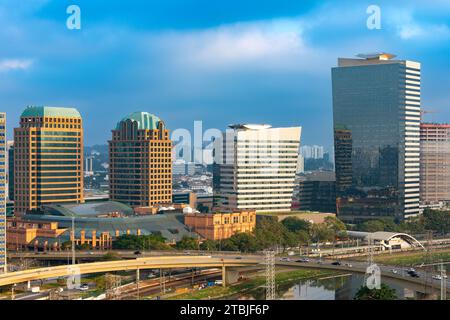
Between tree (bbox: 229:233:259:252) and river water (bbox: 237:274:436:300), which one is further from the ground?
tree (bbox: 229:233:259:252)

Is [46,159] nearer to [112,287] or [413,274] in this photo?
[112,287]

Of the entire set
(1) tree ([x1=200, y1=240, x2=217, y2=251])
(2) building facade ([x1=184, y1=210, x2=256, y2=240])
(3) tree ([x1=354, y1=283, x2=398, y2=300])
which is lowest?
(1) tree ([x1=200, y1=240, x2=217, y2=251])

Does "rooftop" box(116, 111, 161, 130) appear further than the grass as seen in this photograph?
Yes

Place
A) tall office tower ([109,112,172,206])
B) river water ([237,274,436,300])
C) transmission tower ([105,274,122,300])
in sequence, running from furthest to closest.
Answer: tall office tower ([109,112,172,206]) → river water ([237,274,436,300]) → transmission tower ([105,274,122,300])

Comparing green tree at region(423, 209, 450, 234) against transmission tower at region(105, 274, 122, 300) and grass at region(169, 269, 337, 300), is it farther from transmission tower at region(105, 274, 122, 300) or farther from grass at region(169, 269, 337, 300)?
transmission tower at region(105, 274, 122, 300)

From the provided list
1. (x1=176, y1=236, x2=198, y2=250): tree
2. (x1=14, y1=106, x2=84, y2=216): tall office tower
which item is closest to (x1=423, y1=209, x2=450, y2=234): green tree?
(x1=176, y1=236, x2=198, y2=250): tree

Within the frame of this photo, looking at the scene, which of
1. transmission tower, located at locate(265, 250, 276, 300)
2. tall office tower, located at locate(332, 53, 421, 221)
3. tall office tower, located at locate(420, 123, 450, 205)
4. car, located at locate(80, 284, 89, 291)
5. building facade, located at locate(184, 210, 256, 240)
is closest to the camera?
transmission tower, located at locate(265, 250, 276, 300)

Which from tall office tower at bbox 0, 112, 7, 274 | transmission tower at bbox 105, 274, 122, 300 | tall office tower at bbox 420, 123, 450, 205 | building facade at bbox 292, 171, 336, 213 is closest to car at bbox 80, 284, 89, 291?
transmission tower at bbox 105, 274, 122, 300
